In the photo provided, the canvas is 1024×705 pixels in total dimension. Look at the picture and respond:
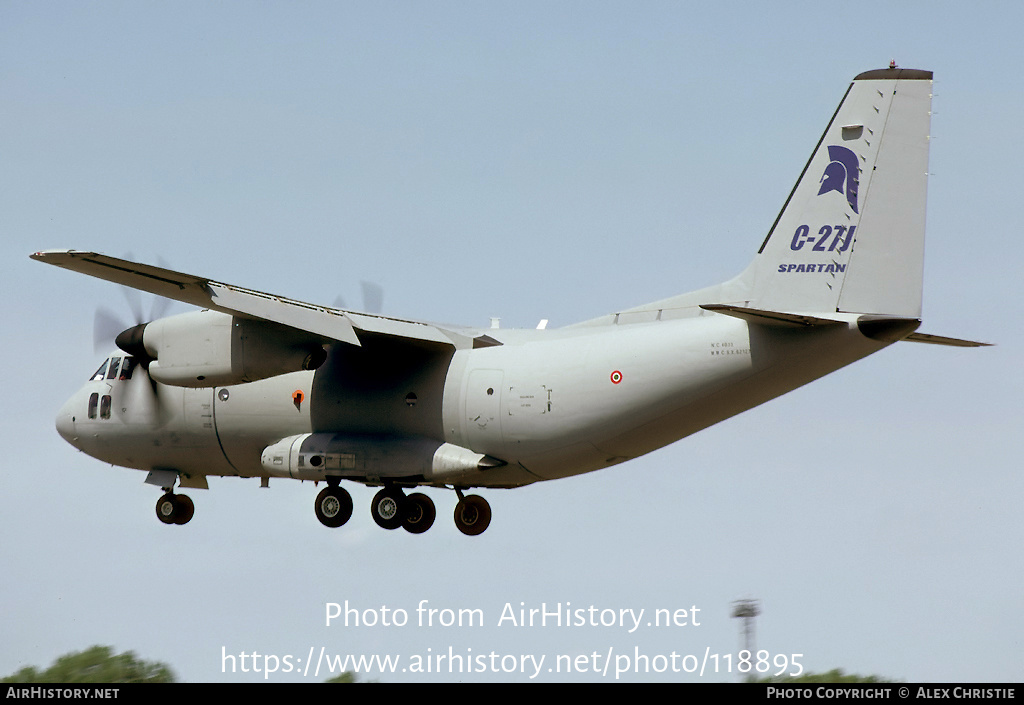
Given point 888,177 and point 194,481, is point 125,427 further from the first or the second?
point 888,177

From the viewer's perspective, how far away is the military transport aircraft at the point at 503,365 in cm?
2270

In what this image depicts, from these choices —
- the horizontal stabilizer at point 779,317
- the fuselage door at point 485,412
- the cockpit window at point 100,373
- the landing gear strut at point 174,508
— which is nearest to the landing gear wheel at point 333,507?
the fuselage door at point 485,412

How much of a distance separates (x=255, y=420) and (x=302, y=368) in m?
1.98

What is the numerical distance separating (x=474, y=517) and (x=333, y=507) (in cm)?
265

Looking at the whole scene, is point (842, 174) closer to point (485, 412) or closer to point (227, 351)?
point (485, 412)

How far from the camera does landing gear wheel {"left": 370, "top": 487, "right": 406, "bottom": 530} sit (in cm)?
2664

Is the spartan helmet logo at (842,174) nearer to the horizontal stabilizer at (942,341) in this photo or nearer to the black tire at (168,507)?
the horizontal stabilizer at (942,341)

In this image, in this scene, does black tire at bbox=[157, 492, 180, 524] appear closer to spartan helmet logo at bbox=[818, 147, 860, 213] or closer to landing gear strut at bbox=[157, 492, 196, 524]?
landing gear strut at bbox=[157, 492, 196, 524]

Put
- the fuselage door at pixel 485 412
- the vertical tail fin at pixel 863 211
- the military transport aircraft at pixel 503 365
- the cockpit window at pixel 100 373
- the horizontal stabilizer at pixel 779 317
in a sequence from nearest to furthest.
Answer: the horizontal stabilizer at pixel 779 317, the vertical tail fin at pixel 863 211, the military transport aircraft at pixel 503 365, the fuselage door at pixel 485 412, the cockpit window at pixel 100 373

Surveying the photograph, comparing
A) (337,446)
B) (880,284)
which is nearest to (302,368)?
(337,446)

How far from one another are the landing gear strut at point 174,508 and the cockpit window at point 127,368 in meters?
2.54

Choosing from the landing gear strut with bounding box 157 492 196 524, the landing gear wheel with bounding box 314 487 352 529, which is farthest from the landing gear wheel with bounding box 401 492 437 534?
the landing gear strut with bounding box 157 492 196 524

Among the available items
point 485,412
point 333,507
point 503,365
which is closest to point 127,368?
point 333,507

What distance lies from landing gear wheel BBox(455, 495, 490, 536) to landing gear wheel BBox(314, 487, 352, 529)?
2.09 m
